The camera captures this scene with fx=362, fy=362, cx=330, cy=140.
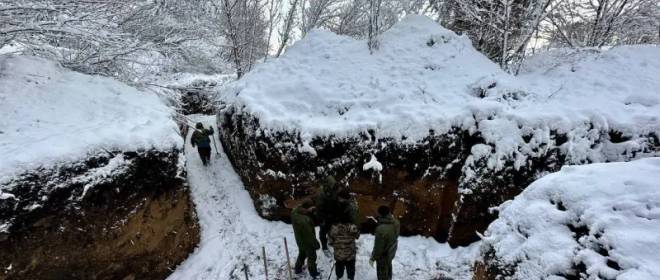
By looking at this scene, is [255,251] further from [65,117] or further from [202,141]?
[65,117]

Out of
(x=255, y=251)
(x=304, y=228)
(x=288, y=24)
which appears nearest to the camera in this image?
(x=304, y=228)

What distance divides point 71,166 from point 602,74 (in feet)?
39.0

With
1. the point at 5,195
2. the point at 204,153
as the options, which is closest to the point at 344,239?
the point at 5,195

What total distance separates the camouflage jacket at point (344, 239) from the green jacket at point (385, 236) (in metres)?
0.47

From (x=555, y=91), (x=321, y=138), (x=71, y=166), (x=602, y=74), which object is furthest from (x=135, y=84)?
(x=602, y=74)

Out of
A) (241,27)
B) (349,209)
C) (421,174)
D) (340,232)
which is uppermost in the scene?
(241,27)

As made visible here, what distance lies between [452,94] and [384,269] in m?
4.53

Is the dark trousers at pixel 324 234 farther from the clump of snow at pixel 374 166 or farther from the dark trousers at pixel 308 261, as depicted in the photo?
the clump of snow at pixel 374 166

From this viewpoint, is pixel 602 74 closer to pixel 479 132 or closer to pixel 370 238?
pixel 479 132

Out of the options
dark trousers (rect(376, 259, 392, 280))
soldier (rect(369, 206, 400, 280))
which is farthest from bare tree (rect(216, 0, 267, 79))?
dark trousers (rect(376, 259, 392, 280))

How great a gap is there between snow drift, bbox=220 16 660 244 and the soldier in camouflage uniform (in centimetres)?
174

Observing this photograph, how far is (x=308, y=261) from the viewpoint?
6.83 meters

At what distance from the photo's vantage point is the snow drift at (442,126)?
24.6 feet

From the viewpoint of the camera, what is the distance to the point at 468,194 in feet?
24.6
